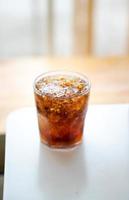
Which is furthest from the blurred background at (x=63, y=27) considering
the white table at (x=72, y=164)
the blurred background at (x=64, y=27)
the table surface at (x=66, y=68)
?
the white table at (x=72, y=164)

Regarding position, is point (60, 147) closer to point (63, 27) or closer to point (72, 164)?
point (72, 164)

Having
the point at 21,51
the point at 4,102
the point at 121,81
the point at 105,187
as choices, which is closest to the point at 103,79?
the point at 121,81

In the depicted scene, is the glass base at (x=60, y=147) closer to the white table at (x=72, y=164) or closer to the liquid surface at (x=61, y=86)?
the white table at (x=72, y=164)

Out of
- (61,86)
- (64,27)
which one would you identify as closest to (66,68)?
(61,86)

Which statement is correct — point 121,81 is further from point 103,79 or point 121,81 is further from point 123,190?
point 123,190

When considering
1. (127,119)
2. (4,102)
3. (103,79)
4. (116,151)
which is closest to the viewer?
(116,151)

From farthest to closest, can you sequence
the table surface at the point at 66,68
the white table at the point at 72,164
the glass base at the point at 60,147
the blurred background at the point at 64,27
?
the blurred background at the point at 64,27 < the table surface at the point at 66,68 < the glass base at the point at 60,147 < the white table at the point at 72,164
